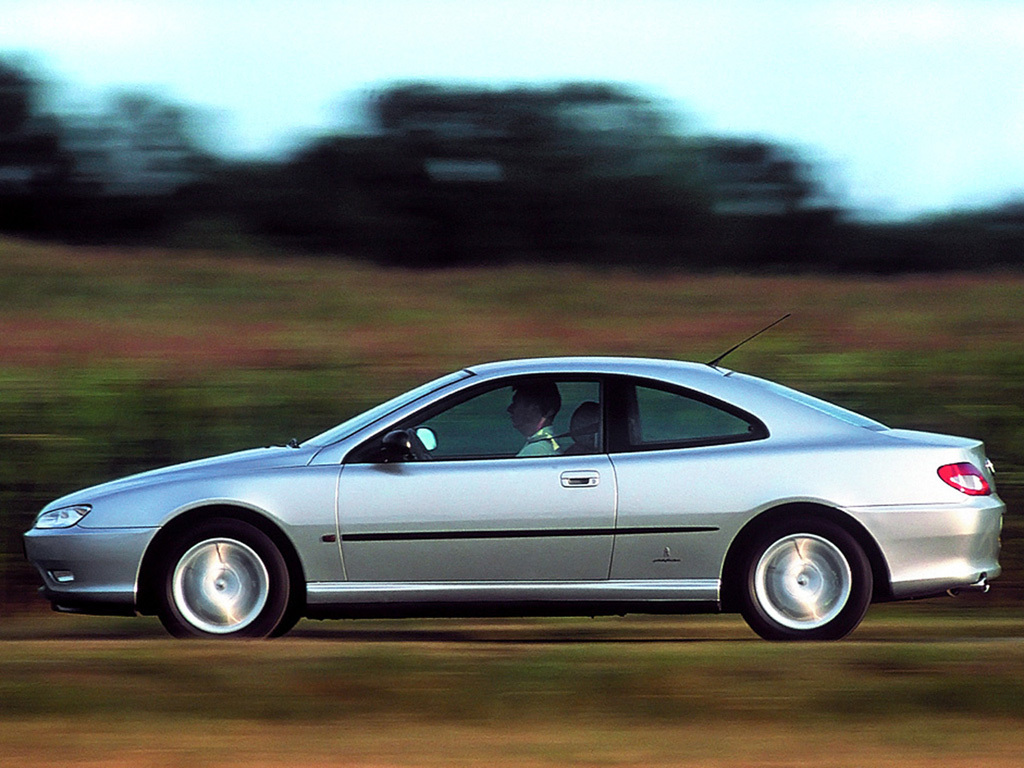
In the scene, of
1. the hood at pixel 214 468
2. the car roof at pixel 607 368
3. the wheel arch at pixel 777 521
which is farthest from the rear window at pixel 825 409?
the hood at pixel 214 468

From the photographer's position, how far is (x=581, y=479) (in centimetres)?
734

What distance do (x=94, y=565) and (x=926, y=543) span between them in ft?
12.5

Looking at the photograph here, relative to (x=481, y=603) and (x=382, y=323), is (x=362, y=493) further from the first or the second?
(x=382, y=323)

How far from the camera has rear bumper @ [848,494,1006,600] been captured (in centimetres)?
733

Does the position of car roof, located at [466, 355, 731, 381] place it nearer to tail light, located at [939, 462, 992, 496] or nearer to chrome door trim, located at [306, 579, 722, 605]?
chrome door trim, located at [306, 579, 722, 605]

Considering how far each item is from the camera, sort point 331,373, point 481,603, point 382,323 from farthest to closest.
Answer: point 382,323, point 331,373, point 481,603

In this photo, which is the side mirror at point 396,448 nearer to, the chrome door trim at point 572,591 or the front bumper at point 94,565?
the chrome door trim at point 572,591

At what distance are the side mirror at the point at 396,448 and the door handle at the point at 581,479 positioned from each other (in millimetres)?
723

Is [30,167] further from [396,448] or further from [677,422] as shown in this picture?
[677,422]

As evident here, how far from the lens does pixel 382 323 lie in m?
15.5

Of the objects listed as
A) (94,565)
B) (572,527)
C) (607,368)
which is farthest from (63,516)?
(607,368)

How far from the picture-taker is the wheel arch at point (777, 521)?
733cm

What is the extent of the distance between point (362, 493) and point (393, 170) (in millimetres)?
16053

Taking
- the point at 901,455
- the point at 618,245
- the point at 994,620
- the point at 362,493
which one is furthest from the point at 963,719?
the point at 618,245
